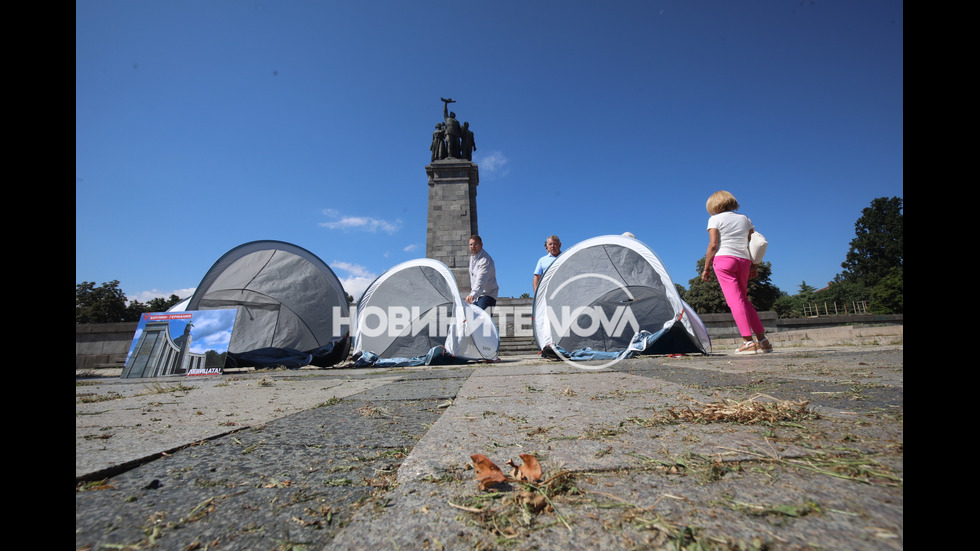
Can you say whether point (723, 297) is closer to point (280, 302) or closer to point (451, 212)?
point (451, 212)

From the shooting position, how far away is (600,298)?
7121 mm

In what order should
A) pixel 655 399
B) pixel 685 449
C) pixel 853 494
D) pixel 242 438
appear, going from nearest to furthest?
pixel 853 494 < pixel 685 449 < pixel 242 438 < pixel 655 399

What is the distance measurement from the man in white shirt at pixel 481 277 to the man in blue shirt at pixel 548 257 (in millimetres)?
755

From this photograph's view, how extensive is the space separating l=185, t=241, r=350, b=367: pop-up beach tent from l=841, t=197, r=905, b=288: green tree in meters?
58.4

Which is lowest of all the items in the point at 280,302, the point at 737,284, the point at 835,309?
the point at 835,309

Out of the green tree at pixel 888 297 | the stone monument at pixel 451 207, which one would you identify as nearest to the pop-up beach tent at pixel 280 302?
the stone monument at pixel 451 207

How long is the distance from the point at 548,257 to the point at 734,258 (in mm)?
3367

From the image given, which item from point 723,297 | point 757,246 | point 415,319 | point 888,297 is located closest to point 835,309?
point 723,297

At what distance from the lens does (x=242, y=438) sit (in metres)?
1.35

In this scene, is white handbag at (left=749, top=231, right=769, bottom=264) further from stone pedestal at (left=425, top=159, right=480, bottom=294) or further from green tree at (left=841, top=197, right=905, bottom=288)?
green tree at (left=841, top=197, right=905, bottom=288)
